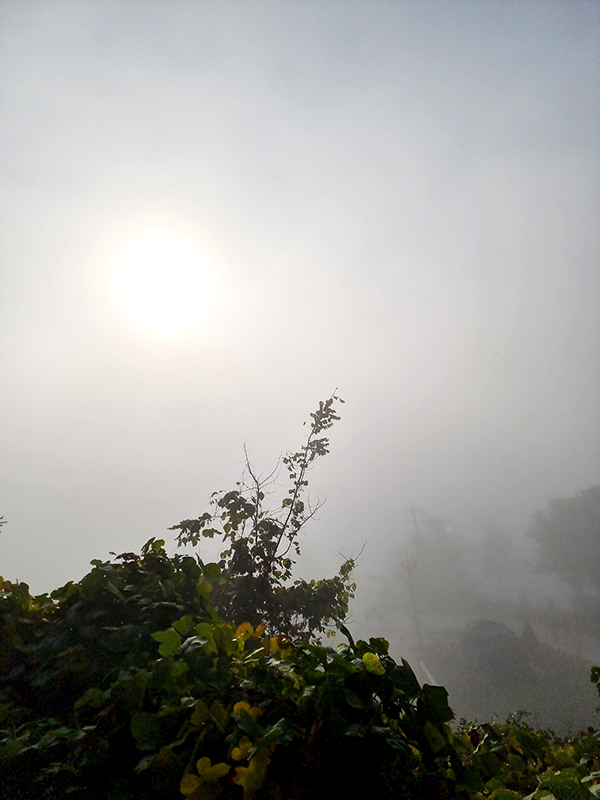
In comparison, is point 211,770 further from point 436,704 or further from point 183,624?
point 436,704

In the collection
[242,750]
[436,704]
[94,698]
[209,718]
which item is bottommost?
[436,704]

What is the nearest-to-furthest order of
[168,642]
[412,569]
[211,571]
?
[168,642], [211,571], [412,569]

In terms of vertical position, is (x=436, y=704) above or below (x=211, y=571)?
below

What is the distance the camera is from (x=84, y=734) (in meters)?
1.30

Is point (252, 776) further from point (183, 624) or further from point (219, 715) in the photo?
point (183, 624)

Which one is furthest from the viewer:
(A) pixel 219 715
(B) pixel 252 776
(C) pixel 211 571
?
(C) pixel 211 571

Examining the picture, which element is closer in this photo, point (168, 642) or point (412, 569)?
point (168, 642)

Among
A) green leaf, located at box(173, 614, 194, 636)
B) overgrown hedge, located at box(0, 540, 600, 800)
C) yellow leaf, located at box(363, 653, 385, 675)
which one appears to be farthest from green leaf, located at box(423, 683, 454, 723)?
green leaf, located at box(173, 614, 194, 636)

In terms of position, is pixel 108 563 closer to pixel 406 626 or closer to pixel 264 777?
pixel 264 777

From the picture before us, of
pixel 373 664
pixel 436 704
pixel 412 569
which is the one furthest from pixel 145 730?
pixel 412 569

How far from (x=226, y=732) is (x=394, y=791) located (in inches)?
19.0

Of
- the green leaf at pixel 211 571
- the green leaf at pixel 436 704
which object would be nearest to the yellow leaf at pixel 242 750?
the green leaf at pixel 436 704

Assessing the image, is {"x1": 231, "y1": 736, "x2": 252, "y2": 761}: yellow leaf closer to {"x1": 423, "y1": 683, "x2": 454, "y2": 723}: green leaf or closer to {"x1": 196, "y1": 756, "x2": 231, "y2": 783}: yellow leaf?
{"x1": 196, "y1": 756, "x2": 231, "y2": 783}: yellow leaf

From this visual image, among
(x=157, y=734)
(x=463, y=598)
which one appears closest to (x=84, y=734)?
(x=157, y=734)
